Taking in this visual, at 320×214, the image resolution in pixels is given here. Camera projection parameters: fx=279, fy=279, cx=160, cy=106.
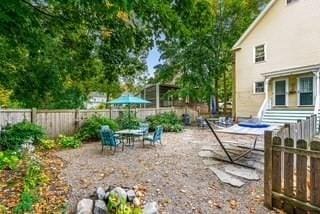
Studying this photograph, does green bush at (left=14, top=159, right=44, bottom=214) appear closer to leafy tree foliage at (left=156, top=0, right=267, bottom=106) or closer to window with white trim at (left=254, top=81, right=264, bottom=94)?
window with white trim at (left=254, top=81, right=264, bottom=94)

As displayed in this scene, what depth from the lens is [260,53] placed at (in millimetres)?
18234

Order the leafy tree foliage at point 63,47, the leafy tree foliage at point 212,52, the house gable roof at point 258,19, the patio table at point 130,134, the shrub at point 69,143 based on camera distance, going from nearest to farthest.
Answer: the leafy tree foliage at point 63,47 < the patio table at point 130,134 < the shrub at point 69,143 < the house gable roof at point 258,19 < the leafy tree foliage at point 212,52

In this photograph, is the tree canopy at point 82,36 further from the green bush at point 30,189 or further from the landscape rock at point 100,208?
the landscape rock at point 100,208

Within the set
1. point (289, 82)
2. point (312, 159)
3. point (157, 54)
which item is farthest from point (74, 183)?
point (157, 54)

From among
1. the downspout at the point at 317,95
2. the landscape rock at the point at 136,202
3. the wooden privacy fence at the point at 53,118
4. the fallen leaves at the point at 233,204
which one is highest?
the downspout at the point at 317,95

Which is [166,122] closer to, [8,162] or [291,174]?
[8,162]

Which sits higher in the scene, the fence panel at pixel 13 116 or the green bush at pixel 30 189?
the fence panel at pixel 13 116

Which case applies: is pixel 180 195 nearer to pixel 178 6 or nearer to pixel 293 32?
pixel 178 6

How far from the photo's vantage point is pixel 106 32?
23.0 ft

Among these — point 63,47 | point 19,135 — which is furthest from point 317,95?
point 19,135

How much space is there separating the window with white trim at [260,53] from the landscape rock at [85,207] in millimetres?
15971

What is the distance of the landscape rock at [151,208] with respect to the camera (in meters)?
4.56

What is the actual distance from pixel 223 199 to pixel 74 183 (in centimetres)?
329

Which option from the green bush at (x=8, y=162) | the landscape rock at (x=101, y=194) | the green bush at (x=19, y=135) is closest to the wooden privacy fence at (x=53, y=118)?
the green bush at (x=19, y=135)
